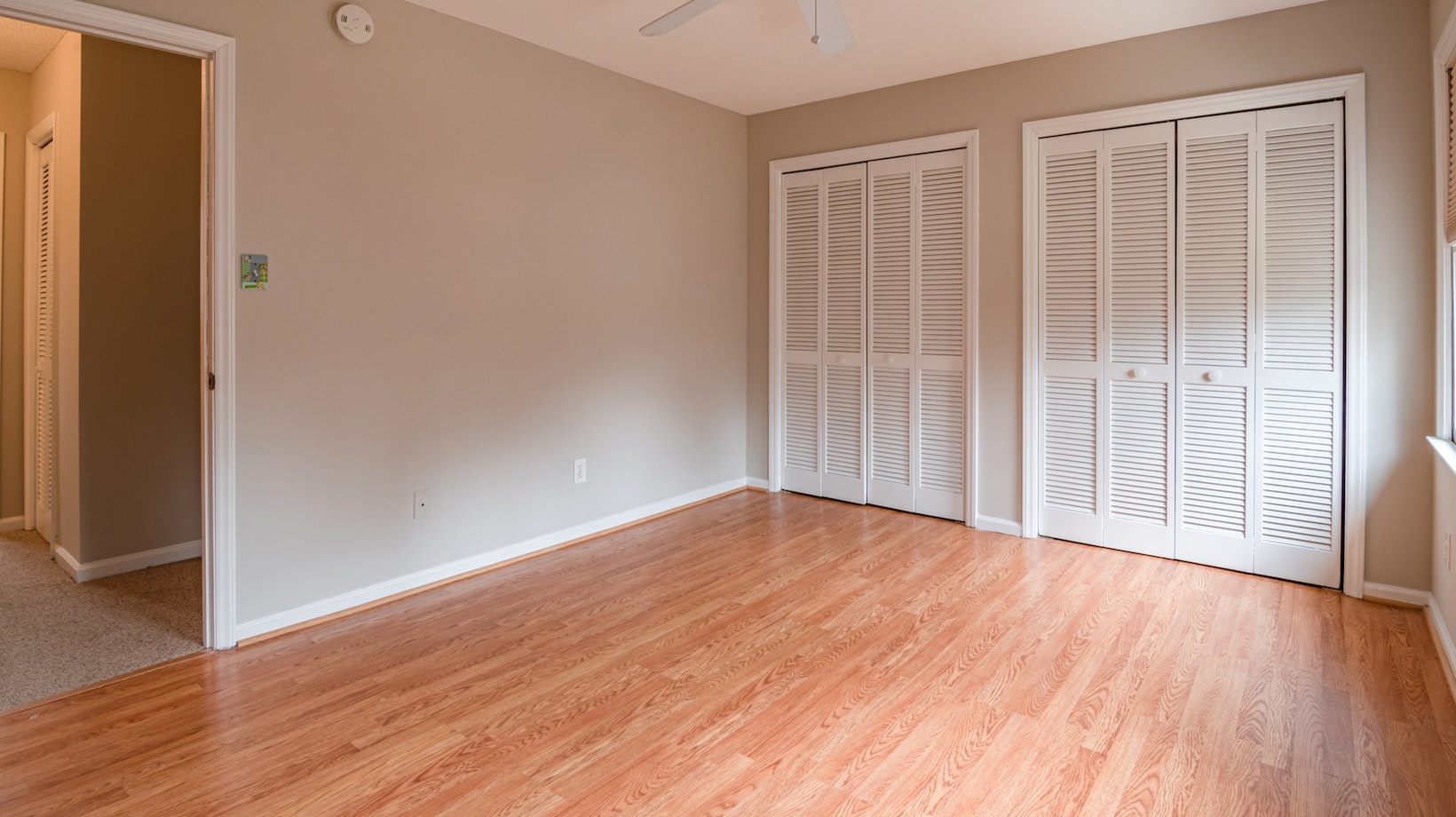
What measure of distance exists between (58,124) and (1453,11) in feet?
18.4

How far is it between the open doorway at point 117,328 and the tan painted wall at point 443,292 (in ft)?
2.62

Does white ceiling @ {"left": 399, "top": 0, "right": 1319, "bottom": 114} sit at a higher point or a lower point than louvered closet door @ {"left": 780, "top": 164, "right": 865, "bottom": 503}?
higher

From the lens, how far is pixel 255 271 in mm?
2750

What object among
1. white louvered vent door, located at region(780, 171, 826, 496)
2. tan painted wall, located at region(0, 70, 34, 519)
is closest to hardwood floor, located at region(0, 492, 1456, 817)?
white louvered vent door, located at region(780, 171, 826, 496)

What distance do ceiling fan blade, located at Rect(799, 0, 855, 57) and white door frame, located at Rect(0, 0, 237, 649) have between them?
205 cm

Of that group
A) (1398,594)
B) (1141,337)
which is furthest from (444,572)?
(1398,594)

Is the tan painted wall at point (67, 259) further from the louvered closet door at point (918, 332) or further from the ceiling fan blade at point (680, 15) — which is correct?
the louvered closet door at point (918, 332)

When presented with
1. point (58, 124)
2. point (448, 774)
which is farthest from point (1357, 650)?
point (58, 124)

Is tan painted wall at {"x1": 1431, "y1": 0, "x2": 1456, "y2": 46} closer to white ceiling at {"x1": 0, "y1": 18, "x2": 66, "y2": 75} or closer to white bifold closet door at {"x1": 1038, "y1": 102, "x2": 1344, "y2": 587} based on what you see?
white bifold closet door at {"x1": 1038, "y1": 102, "x2": 1344, "y2": 587}

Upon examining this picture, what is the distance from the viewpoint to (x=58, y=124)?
3.69 meters

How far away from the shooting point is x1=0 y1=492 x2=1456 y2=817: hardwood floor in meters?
1.89

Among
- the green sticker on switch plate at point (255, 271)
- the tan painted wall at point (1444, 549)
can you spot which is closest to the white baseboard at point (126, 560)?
the green sticker on switch plate at point (255, 271)

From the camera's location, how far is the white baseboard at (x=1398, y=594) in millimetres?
3072

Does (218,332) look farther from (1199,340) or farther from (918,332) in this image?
(1199,340)
